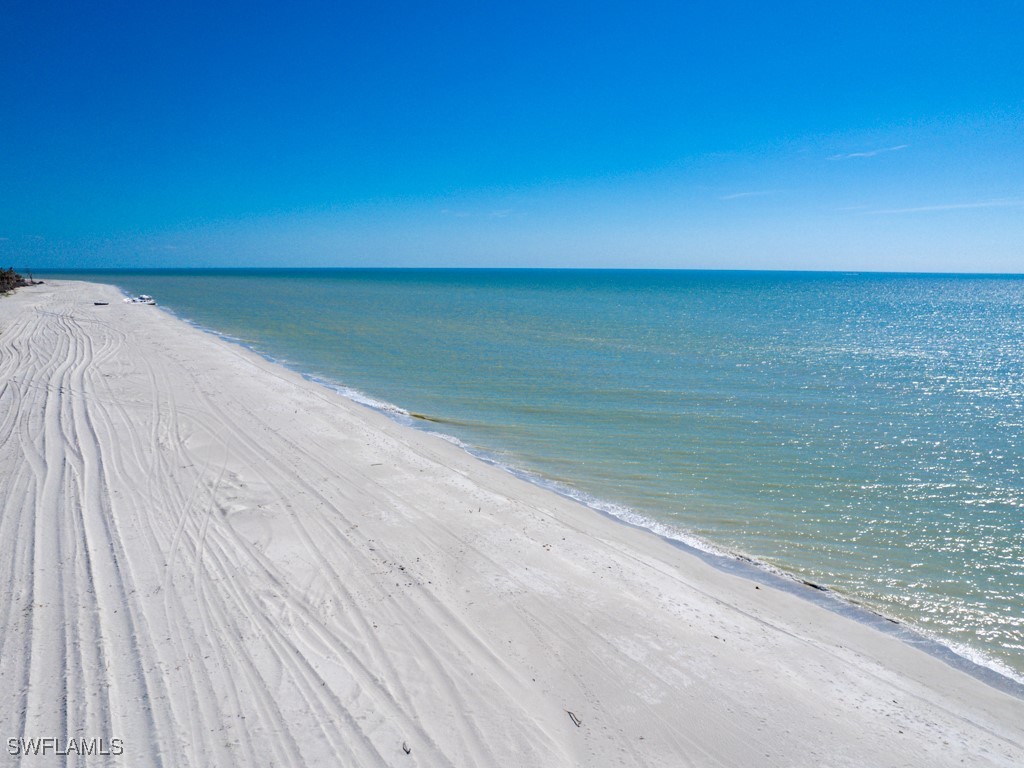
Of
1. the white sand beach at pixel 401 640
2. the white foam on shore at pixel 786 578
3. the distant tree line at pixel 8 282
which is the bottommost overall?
the white foam on shore at pixel 786 578

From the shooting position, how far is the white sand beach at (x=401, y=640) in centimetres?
444

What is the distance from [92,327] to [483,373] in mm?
20193

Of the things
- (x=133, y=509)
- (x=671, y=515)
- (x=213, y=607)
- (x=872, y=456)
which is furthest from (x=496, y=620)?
(x=872, y=456)

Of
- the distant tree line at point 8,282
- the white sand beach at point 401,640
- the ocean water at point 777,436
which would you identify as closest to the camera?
the white sand beach at point 401,640

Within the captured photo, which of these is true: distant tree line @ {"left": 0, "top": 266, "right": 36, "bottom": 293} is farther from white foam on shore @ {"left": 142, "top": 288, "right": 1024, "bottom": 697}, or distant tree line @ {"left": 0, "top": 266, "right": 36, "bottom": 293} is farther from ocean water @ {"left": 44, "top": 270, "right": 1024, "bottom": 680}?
white foam on shore @ {"left": 142, "top": 288, "right": 1024, "bottom": 697}

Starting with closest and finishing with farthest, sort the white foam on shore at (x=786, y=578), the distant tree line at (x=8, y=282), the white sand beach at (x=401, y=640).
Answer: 1. the white sand beach at (x=401, y=640)
2. the white foam on shore at (x=786, y=578)
3. the distant tree line at (x=8, y=282)

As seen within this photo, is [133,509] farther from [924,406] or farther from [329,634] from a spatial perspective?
[924,406]

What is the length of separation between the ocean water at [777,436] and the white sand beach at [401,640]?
1.51m

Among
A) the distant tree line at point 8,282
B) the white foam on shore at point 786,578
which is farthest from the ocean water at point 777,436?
the distant tree line at point 8,282

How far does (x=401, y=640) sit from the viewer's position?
5.58 m

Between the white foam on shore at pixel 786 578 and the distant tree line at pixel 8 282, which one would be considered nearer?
the white foam on shore at pixel 786 578

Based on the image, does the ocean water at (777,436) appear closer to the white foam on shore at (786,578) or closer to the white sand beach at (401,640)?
the white foam on shore at (786,578)

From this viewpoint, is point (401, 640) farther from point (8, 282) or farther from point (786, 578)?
point (8, 282)

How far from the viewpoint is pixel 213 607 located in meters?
5.85
